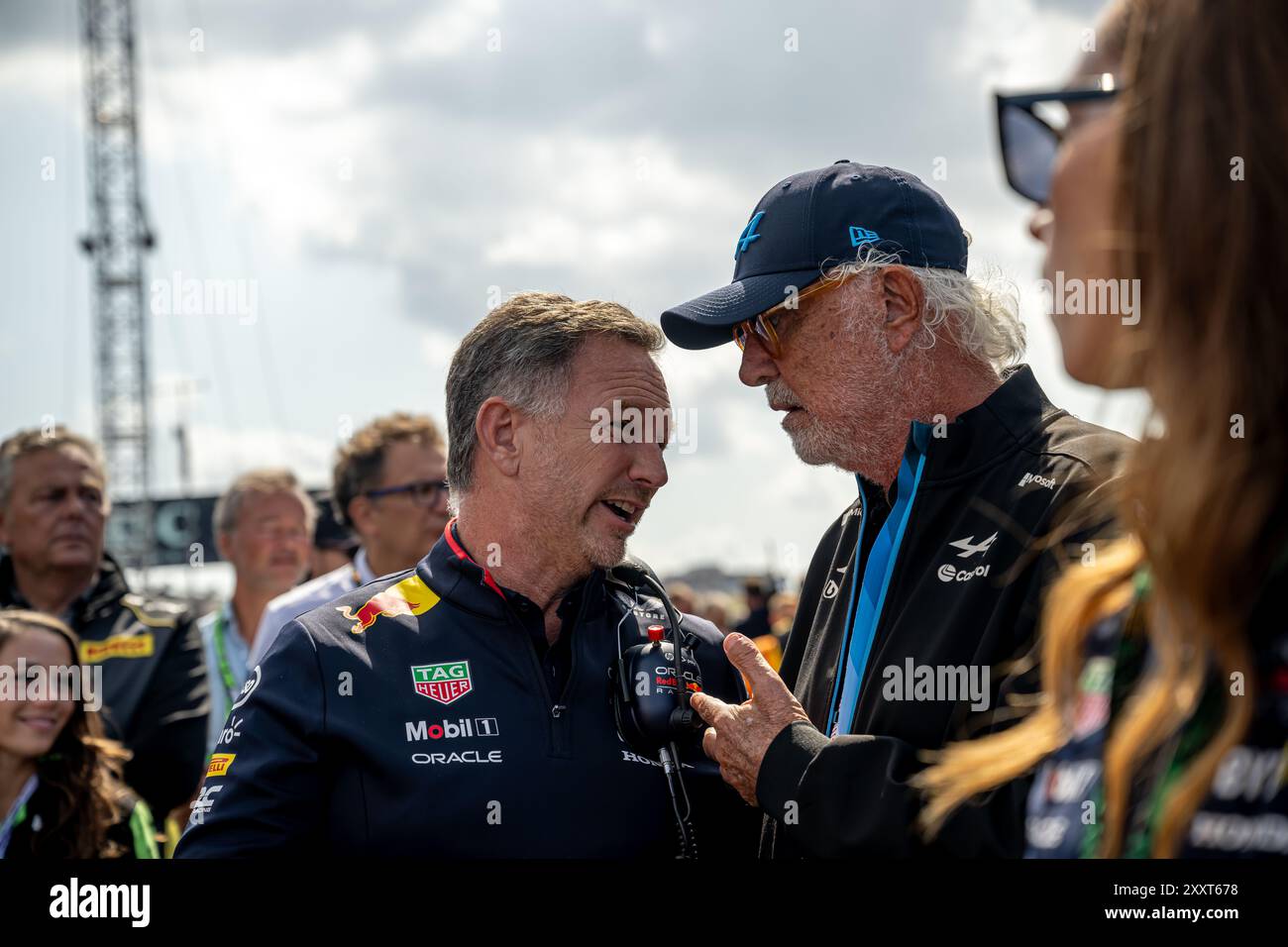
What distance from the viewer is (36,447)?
5043 millimetres

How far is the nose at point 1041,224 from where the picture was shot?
1.44 metres

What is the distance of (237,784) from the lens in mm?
2473

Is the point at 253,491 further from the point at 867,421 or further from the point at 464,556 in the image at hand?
the point at 867,421

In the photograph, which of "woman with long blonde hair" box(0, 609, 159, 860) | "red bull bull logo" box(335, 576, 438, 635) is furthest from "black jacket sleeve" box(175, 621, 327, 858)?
"woman with long blonde hair" box(0, 609, 159, 860)

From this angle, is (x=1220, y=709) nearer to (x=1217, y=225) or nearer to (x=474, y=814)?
(x=1217, y=225)

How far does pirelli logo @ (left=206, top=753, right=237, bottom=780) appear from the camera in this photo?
99.4 inches

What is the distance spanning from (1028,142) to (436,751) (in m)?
1.73

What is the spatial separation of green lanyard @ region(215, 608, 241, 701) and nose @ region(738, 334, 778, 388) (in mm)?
3460

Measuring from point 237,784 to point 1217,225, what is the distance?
6.97 feet

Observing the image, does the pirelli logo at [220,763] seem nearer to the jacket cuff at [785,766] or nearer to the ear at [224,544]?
the jacket cuff at [785,766]

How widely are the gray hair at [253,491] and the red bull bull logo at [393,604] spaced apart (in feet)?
10.5

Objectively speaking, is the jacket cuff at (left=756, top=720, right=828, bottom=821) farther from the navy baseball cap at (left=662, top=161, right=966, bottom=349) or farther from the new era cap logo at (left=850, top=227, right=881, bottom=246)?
the new era cap logo at (left=850, top=227, right=881, bottom=246)

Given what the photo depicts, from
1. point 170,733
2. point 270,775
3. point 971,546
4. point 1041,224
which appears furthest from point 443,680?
point 170,733
